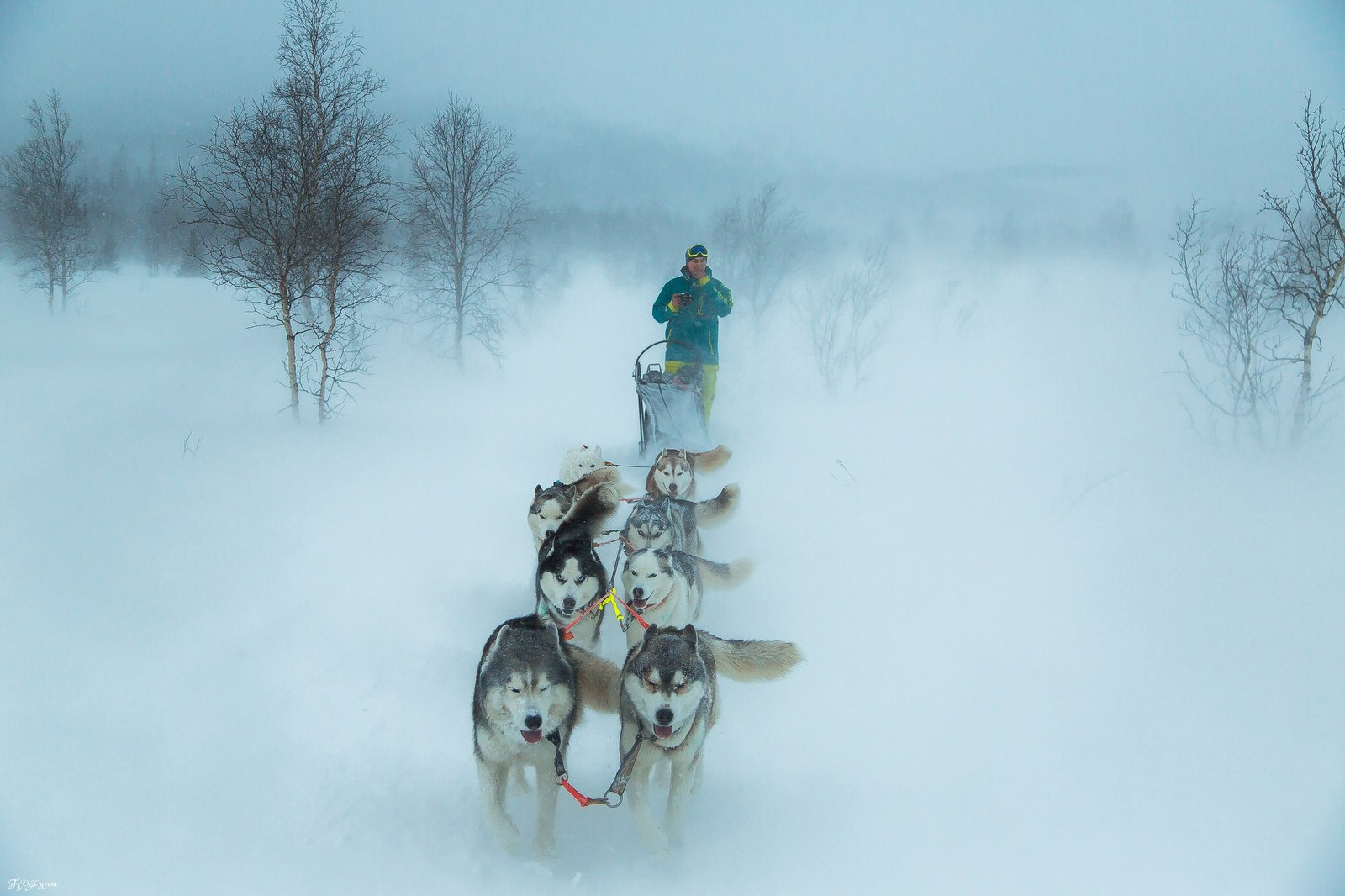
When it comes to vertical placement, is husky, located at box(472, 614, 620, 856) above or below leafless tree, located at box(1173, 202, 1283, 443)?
below

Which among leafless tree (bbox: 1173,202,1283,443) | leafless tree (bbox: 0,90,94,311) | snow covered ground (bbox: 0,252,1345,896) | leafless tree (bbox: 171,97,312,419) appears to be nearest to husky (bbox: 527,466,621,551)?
snow covered ground (bbox: 0,252,1345,896)

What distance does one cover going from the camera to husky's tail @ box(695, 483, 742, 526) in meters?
4.84

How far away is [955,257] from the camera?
2023cm

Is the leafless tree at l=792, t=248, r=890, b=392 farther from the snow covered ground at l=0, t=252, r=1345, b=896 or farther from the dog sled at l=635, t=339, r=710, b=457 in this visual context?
the dog sled at l=635, t=339, r=710, b=457

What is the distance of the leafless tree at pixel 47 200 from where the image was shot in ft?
54.3

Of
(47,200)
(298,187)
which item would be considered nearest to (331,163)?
(298,187)

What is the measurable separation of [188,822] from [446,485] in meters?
4.23

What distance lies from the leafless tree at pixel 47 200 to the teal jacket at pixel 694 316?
→ 59.6 ft

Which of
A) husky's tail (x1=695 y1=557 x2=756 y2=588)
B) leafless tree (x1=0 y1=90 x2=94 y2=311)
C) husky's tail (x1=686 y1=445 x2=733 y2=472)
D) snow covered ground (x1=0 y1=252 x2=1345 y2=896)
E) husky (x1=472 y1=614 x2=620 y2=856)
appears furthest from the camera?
leafless tree (x1=0 y1=90 x2=94 y2=311)

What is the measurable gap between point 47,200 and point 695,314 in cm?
1890

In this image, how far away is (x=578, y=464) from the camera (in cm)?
557

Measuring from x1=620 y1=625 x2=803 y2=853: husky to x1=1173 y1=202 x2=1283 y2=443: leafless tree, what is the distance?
7240 millimetres

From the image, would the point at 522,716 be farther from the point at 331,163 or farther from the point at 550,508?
the point at 331,163

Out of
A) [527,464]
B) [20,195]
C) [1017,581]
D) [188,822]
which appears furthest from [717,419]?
[20,195]
